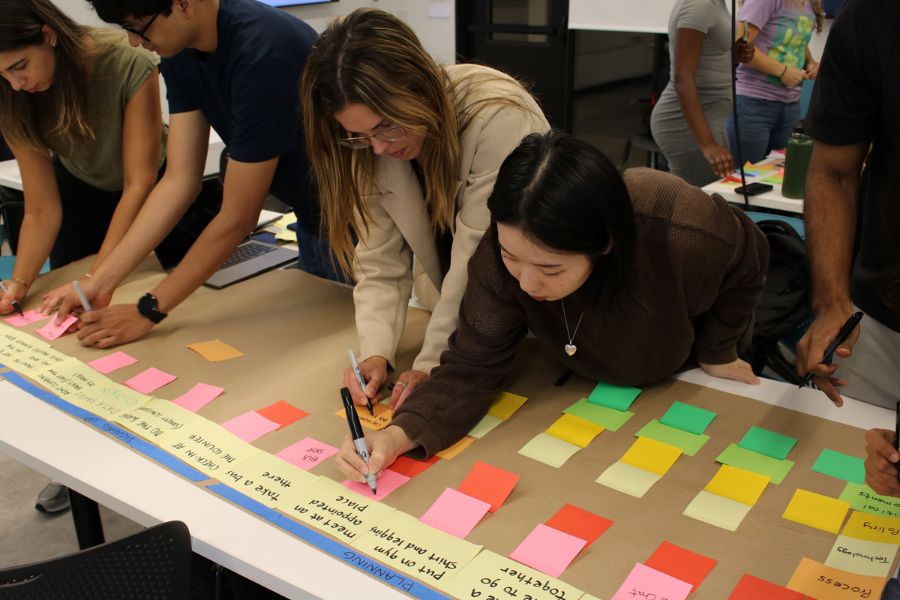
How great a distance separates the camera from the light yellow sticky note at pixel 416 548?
3.29 ft

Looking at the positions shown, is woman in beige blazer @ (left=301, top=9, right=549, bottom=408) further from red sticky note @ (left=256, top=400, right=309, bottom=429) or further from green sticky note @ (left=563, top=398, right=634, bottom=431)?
green sticky note @ (left=563, top=398, right=634, bottom=431)

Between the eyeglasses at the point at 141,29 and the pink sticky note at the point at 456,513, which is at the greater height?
the eyeglasses at the point at 141,29

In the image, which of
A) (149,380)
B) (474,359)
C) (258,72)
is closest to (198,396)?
(149,380)

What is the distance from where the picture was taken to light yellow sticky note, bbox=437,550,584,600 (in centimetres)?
95

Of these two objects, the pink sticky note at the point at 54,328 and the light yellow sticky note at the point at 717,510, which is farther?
the pink sticky note at the point at 54,328

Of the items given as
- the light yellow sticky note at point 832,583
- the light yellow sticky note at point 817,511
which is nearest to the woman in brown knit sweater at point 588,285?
the light yellow sticky note at point 817,511

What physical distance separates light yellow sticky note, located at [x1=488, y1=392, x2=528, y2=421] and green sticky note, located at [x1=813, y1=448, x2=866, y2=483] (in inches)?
18.8

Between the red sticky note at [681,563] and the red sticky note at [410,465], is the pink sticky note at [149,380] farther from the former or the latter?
the red sticky note at [681,563]

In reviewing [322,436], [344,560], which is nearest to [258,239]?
A: [322,436]

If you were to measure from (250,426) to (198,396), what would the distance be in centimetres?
16

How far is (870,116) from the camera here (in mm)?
1327

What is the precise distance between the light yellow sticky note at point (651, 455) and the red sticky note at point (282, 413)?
0.56m

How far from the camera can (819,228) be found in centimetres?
145

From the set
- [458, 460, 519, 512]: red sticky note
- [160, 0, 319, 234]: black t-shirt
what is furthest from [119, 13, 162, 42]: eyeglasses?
[458, 460, 519, 512]: red sticky note
